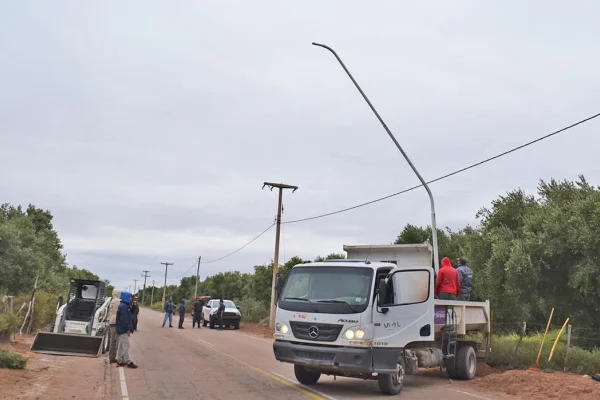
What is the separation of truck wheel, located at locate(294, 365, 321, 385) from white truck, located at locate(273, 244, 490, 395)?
20 mm

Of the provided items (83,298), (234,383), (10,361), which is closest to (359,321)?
(234,383)

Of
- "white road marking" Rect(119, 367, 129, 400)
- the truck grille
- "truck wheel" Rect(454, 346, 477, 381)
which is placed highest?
the truck grille

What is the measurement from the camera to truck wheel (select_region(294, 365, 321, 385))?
12084 mm

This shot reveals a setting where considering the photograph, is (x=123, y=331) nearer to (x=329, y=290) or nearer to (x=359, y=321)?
(x=329, y=290)

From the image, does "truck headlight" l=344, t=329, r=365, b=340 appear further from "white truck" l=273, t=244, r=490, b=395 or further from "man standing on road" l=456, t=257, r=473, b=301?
"man standing on road" l=456, t=257, r=473, b=301

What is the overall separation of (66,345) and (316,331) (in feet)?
31.3

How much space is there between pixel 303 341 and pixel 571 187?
19.6 meters

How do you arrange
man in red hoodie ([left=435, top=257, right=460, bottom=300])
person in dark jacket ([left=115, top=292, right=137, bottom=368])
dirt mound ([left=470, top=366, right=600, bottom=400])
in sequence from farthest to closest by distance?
person in dark jacket ([left=115, top=292, right=137, bottom=368]) → man in red hoodie ([left=435, top=257, right=460, bottom=300]) → dirt mound ([left=470, top=366, right=600, bottom=400])

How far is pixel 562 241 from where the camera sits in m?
20.8

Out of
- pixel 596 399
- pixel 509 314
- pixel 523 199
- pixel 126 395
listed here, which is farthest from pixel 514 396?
pixel 523 199

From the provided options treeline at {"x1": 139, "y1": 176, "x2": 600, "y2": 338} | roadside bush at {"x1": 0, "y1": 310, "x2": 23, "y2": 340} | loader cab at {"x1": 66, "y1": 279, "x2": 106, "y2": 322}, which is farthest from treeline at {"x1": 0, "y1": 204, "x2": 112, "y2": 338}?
treeline at {"x1": 139, "y1": 176, "x2": 600, "y2": 338}

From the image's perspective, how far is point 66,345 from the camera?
16.9m

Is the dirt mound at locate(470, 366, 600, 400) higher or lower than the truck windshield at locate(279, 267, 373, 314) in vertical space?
lower

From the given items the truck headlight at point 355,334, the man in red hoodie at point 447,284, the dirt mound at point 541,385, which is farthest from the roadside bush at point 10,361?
the dirt mound at point 541,385
